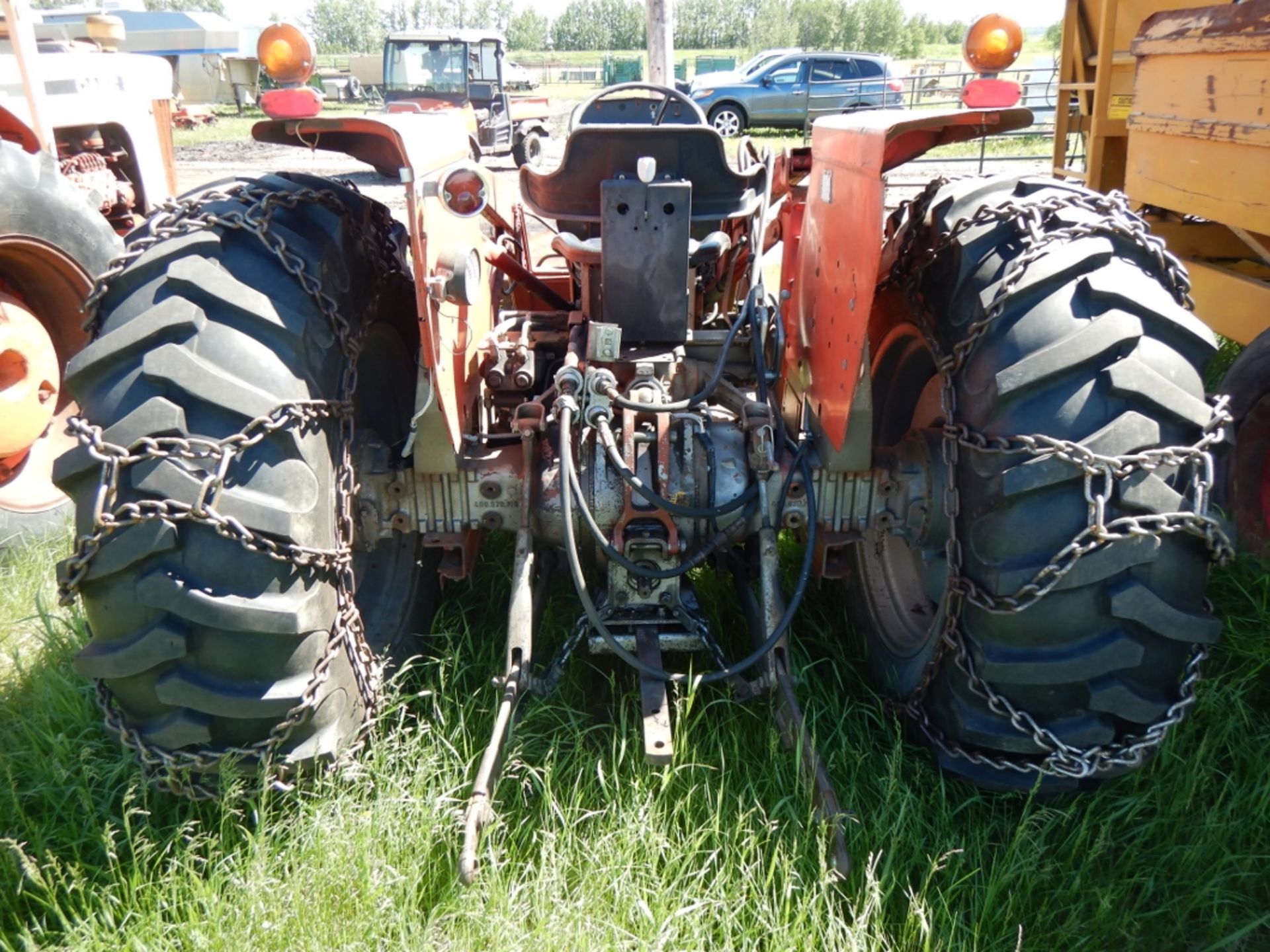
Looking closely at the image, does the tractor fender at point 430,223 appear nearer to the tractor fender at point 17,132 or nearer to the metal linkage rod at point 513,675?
the metal linkage rod at point 513,675

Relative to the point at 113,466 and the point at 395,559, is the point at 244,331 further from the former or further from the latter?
the point at 395,559

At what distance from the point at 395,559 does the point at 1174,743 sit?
2.22 metres

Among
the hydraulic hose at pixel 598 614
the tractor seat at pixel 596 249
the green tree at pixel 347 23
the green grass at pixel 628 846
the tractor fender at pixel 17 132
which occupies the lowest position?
the green grass at pixel 628 846

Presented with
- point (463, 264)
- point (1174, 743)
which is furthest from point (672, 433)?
point (1174, 743)

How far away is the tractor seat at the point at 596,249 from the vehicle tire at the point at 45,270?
1.93 metres

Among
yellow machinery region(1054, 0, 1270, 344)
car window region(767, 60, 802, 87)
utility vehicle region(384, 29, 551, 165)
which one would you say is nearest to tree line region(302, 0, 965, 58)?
car window region(767, 60, 802, 87)

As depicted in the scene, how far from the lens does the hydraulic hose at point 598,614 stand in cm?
236

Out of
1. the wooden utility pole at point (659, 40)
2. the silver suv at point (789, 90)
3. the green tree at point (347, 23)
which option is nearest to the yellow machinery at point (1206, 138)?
the wooden utility pole at point (659, 40)

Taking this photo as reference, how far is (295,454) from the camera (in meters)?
2.11

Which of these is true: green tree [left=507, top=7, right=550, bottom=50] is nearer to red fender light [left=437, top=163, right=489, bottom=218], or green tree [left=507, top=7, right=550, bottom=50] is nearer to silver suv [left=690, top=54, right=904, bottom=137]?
silver suv [left=690, top=54, right=904, bottom=137]

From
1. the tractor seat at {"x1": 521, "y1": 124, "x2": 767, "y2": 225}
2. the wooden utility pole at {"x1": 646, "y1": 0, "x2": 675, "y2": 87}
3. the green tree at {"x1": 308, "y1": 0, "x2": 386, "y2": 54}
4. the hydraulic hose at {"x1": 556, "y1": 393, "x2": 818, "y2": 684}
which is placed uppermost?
the green tree at {"x1": 308, "y1": 0, "x2": 386, "y2": 54}

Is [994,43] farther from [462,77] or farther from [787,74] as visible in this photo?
[787,74]

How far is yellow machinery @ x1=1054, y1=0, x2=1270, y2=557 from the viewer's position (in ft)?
10.8

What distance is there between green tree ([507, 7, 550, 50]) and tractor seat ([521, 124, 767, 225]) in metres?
84.0
